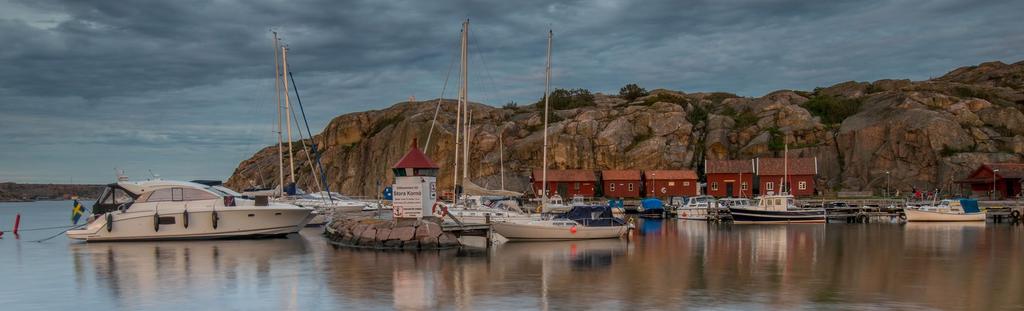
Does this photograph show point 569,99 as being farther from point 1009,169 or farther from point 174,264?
point 174,264

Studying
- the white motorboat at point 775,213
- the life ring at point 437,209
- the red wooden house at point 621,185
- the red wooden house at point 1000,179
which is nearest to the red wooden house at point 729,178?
the red wooden house at point 621,185

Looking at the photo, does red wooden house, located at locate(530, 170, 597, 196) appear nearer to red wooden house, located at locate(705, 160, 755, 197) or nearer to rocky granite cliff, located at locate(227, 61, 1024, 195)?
rocky granite cliff, located at locate(227, 61, 1024, 195)

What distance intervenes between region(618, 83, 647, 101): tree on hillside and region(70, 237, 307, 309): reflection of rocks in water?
101901 millimetres

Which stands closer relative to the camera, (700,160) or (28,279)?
(28,279)

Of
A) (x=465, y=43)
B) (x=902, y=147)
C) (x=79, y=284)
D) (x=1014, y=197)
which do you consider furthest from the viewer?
(x=902, y=147)

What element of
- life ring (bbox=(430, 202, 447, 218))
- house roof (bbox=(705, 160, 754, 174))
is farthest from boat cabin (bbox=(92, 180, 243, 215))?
house roof (bbox=(705, 160, 754, 174))

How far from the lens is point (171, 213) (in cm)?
4034

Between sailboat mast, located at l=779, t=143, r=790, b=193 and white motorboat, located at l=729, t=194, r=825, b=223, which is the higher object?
sailboat mast, located at l=779, t=143, r=790, b=193

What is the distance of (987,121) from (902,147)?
1380 centimetres

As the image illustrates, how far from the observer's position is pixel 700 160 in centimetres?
10275

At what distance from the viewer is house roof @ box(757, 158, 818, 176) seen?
3538 inches

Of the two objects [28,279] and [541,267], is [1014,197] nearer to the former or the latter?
[541,267]

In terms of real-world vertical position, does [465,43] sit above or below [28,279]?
above

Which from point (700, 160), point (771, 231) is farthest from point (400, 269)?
point (700, 160)
